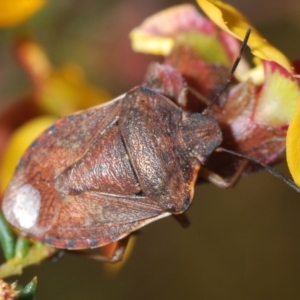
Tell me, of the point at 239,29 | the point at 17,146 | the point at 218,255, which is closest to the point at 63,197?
the point at 17,146

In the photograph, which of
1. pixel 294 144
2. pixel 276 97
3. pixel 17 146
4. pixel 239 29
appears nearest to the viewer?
pixel 294 144

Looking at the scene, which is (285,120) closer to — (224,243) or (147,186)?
(147,186)

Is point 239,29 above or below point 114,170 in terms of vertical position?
above

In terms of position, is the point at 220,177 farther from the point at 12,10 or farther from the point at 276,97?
the point at 12,10

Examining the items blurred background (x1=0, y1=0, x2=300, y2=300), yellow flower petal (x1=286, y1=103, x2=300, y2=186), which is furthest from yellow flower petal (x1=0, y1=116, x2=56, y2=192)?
blurred background (x1=0, y1=0, x2=300, y2=300)

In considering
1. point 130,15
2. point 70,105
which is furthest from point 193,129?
point 130,15

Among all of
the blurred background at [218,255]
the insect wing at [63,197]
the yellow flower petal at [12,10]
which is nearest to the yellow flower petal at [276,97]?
the insect wing at [63,197]

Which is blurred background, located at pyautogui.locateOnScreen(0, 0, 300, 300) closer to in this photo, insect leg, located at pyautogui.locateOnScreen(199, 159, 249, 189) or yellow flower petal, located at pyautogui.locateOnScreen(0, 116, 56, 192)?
yellow flower petal, located at pyautogui.locateOnScreen(0, 116, 56, 192)
